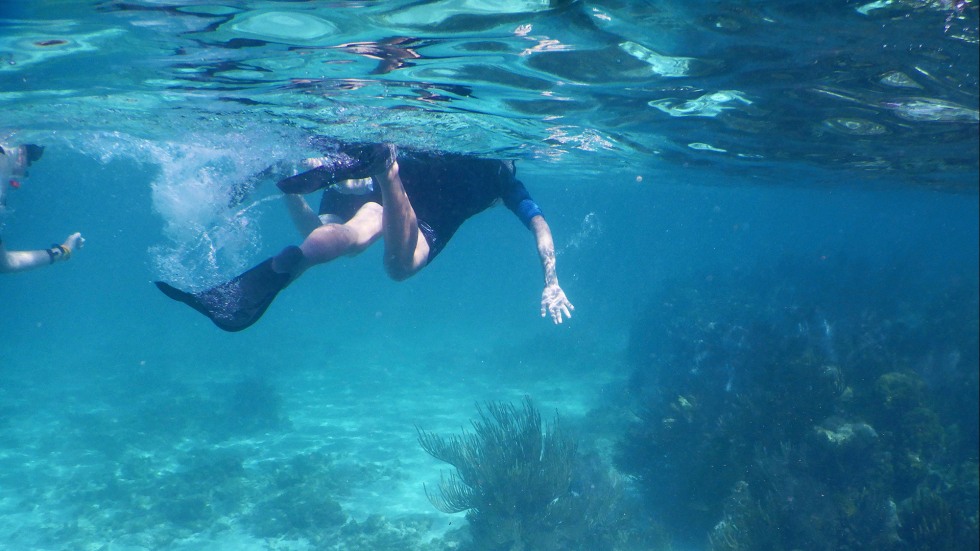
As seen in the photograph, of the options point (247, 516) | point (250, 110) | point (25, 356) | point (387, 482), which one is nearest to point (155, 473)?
point (247, 516)

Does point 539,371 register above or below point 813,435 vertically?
below

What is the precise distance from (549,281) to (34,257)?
33.6 ft

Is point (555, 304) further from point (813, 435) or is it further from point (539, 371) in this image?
point (539, 371)

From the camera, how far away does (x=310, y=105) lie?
35.8 ft

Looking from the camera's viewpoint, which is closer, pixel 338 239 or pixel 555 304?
pixel 338 239

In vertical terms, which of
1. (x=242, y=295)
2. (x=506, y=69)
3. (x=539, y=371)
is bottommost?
(x=539, y=371)

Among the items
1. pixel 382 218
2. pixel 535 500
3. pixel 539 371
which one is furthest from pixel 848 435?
pixel 539 371

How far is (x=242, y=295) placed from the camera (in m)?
4.93

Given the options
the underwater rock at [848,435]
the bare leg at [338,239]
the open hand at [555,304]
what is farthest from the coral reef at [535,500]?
the bare leg at [338,239]

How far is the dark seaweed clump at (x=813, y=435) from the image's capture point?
9125 mm

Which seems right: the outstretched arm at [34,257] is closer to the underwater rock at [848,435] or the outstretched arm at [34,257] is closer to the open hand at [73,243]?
the open hand at [73,243]

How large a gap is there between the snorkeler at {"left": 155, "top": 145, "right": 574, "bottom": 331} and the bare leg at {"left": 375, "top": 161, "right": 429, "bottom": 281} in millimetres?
11

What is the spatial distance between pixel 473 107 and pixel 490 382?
16462mm

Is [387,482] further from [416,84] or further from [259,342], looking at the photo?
[259,342]
